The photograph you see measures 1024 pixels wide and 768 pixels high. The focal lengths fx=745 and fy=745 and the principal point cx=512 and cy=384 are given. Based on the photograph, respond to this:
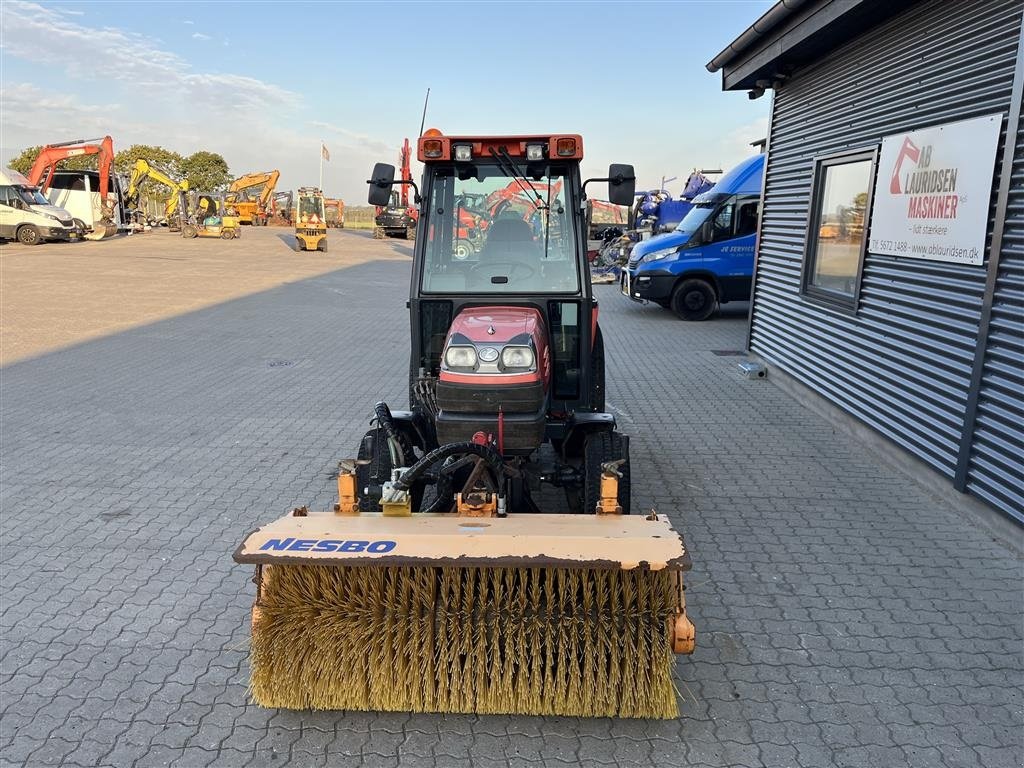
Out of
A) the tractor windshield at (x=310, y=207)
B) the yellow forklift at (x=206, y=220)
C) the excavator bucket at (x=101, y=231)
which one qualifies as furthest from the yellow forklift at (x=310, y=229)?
→ the excavator bucket at (x=101, y=231)

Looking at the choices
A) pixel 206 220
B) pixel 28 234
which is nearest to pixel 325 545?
pixel 28 234

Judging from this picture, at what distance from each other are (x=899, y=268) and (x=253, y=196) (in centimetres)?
4413

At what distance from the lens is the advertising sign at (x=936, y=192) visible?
493 centimetres

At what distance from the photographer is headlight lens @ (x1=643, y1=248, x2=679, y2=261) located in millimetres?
13773

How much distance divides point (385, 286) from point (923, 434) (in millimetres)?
15559

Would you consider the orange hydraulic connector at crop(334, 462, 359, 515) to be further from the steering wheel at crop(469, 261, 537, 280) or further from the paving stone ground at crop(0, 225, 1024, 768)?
the steering wheel at crop(469, 261, 537, 280)

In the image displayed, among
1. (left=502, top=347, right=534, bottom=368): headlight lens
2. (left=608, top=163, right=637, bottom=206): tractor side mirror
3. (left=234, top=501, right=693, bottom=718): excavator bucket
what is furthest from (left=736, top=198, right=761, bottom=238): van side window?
(left=234, top=501, right=693, bottom=718): excavator bucket

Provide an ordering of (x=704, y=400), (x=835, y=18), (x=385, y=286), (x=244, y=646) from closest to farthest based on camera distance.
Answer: (x=244, y=646)
(x=835, y=18)
(x=704, y=400)
(x=385, y=286)

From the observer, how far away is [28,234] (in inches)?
1063

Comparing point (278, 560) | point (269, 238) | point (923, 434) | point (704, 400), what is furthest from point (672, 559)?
point (269, 238)

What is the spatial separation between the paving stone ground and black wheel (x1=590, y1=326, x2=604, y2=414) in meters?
0.73

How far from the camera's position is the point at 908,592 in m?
3.99

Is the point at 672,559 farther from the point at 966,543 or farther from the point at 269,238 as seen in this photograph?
the point at 269,238

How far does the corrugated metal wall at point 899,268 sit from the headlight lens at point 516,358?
10.4ft
